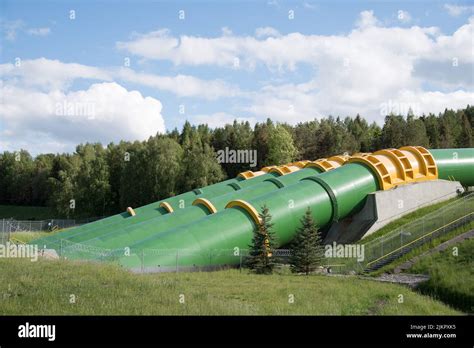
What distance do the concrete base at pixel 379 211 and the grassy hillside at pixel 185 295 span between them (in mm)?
9950

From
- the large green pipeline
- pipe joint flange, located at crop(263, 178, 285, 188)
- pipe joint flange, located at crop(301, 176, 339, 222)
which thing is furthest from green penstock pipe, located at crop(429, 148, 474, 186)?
pipe joint flange, located at crop(263, 178, 285, 188)

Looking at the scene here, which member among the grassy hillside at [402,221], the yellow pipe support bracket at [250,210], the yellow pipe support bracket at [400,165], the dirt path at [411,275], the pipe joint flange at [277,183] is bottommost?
the dirt path at [411,275]

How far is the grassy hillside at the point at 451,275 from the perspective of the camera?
1537 centimetres

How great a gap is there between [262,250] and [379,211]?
31.6ft

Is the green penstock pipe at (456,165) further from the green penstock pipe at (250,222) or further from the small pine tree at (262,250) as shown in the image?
the small pine tree at (262,250)

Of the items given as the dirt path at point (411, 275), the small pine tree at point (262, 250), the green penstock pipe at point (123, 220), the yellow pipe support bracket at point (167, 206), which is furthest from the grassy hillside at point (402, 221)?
the yellow pipe support bracket at point (167, 206)

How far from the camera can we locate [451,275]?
56.5 ft

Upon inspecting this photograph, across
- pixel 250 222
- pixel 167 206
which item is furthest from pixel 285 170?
pixel 250 222

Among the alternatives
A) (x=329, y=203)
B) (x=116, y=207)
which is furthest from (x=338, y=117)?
(x=329, y=203)

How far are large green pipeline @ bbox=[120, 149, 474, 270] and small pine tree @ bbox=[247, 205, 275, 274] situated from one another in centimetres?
125
